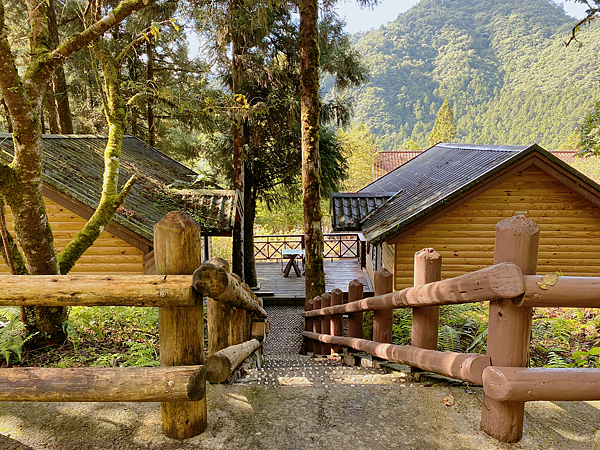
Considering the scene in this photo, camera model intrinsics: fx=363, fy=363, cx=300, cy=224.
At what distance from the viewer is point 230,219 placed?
32.0 feet

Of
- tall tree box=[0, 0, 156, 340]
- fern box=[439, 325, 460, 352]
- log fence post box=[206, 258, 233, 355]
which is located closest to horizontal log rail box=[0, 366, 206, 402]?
log fence post box=[206, 258, 233, 355]

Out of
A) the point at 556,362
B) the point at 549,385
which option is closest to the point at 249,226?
the point at 556,362

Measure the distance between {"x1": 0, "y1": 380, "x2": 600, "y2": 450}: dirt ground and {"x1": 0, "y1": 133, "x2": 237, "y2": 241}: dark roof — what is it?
5.61m

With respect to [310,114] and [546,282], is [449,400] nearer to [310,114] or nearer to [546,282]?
[546,282]

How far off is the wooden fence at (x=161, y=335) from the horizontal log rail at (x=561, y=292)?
170 centimetres

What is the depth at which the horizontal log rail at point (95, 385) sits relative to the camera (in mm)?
2023

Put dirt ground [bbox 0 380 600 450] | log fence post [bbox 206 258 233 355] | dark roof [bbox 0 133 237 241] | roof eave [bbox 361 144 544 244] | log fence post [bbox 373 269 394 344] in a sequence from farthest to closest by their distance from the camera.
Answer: roof eave [bbox 361 144 544 244], dark roof [bbox 0 133 237 241], log fence post [bbox 373 269 394 344], log fence post [bbox 206 258 233 355], dirt ground [bbox 0 380 600 450]

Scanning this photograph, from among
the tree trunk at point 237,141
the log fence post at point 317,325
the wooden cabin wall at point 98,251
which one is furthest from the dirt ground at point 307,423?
the tree trunk at point 237,141

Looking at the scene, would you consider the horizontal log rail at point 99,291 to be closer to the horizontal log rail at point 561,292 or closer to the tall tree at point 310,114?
the horizontal log rail at point 561,292

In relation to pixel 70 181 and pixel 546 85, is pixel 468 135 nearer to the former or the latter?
pixel 546 85

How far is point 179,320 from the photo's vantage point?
2.25 m

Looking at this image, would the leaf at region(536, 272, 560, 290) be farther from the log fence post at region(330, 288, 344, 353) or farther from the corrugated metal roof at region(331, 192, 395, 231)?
the corrugated metal roof at region(331, 192, 395, 231)

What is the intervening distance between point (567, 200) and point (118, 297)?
39.9ft

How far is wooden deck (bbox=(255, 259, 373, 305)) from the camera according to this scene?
14.1m
